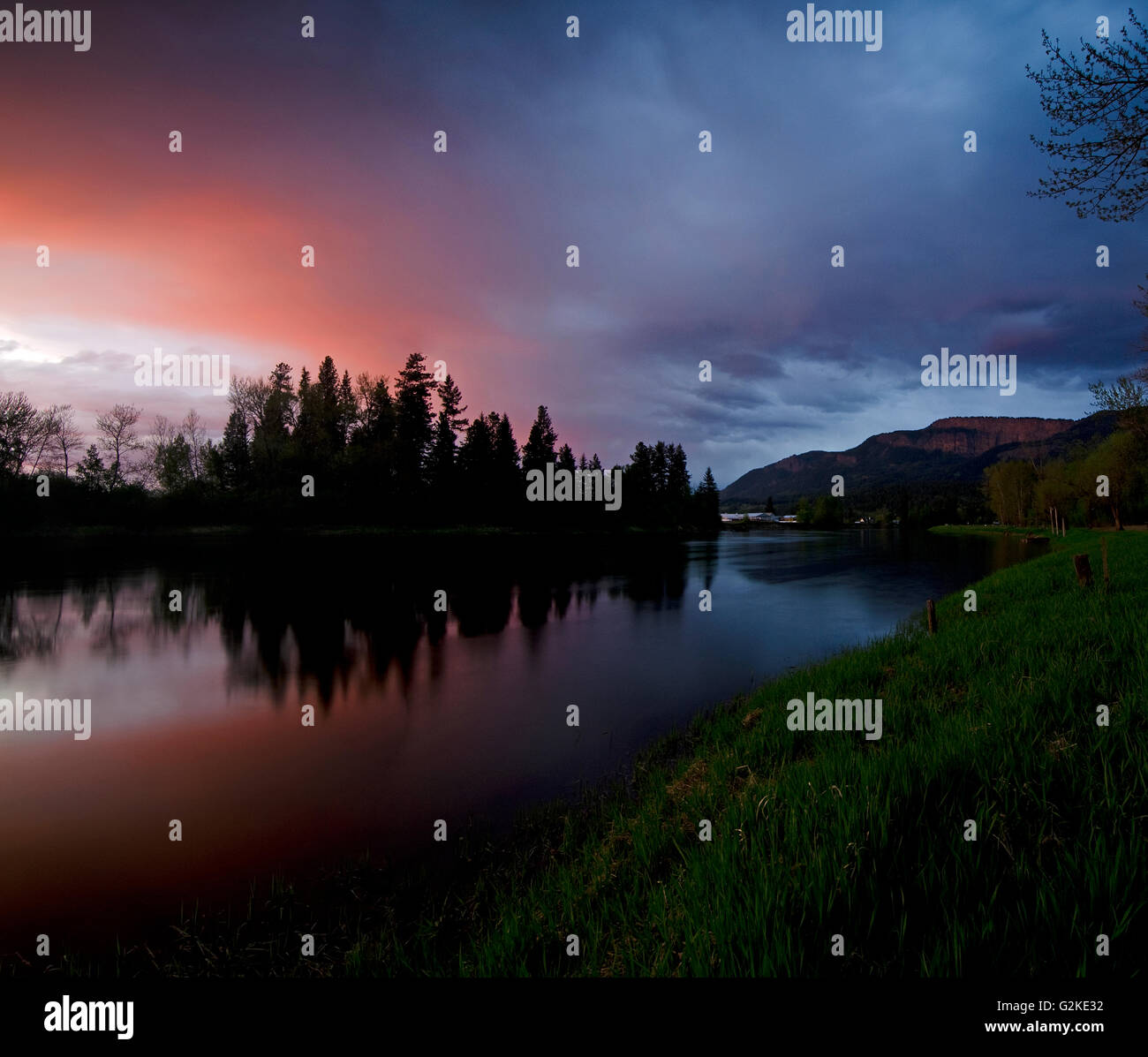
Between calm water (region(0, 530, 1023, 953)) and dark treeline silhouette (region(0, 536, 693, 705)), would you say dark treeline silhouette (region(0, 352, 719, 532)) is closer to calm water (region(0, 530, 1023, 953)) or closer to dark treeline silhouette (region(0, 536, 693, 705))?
dark treeline silhouette (region(0, 536, 693, 705))

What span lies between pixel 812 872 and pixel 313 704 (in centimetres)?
1174

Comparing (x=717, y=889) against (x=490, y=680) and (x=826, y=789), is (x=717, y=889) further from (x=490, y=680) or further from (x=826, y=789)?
(x=490, y=680)

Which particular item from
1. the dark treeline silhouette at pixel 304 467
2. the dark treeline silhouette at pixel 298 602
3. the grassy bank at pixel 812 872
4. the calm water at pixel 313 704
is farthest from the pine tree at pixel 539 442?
the grassy bank at pixel 812 872

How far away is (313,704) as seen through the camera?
39.4 feet

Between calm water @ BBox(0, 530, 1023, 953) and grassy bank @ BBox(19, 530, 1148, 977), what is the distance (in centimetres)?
115

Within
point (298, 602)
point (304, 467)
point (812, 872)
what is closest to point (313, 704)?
point (812, 872)

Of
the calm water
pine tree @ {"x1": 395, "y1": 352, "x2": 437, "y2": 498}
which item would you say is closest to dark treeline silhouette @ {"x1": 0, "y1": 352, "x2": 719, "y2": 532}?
pine tree @ {"x1": 395, "y1": 352, "x2": 437, "y2": 498}

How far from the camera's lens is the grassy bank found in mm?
3051

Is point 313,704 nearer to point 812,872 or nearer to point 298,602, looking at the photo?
point 812,872

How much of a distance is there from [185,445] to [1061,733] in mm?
87140

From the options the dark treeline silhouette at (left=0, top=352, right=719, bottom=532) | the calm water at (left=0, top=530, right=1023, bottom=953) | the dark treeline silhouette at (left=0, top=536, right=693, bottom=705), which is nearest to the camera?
the calm water at (left=0, top=530, right=1023, bottom=953)

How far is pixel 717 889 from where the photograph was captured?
3723 millimetres
